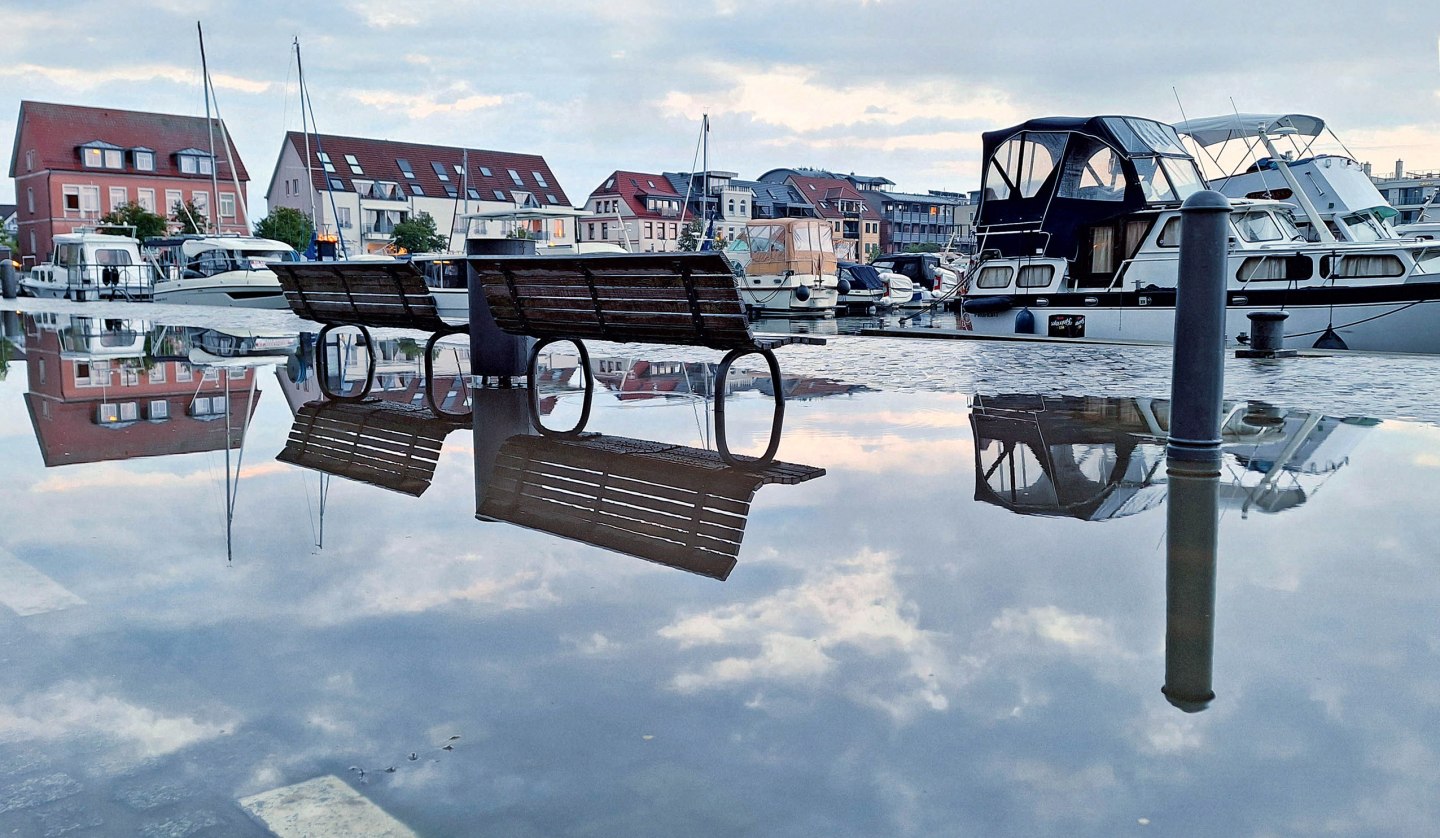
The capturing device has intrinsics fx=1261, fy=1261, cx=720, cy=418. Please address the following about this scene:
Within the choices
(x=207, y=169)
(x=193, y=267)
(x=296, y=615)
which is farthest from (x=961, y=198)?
(x=296, y=615)

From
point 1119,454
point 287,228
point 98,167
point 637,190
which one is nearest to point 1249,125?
point 1119,454

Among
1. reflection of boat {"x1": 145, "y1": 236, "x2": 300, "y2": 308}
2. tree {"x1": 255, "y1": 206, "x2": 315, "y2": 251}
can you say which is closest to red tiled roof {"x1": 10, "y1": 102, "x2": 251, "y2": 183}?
tree {"x1": 255, "y1": 206, "x2": 315, "y2": 251}

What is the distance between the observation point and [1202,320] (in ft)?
17.5

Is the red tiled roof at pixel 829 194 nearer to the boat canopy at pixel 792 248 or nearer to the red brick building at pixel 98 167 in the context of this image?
the red brick building at pixel 98 167

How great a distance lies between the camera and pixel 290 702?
8.55 feet

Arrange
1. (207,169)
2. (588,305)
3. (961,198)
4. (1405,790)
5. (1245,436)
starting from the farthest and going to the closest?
1. (961,198)
2. (207,169)
3. (588,305)
4. (1245,436)
5. (1405,790)

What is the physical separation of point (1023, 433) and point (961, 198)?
494ft

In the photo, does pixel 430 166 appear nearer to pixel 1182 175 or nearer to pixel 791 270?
pixel 791 270

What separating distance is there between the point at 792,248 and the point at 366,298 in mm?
29258

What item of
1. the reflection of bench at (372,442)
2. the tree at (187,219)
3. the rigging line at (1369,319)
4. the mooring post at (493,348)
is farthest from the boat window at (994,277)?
the tree at (187,219)

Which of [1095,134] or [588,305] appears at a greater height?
[1095,134]

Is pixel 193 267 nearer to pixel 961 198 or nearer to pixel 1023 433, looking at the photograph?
pixel 1023 433

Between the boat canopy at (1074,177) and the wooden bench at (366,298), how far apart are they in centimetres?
1319

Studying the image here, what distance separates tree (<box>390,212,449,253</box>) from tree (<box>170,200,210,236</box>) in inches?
440
